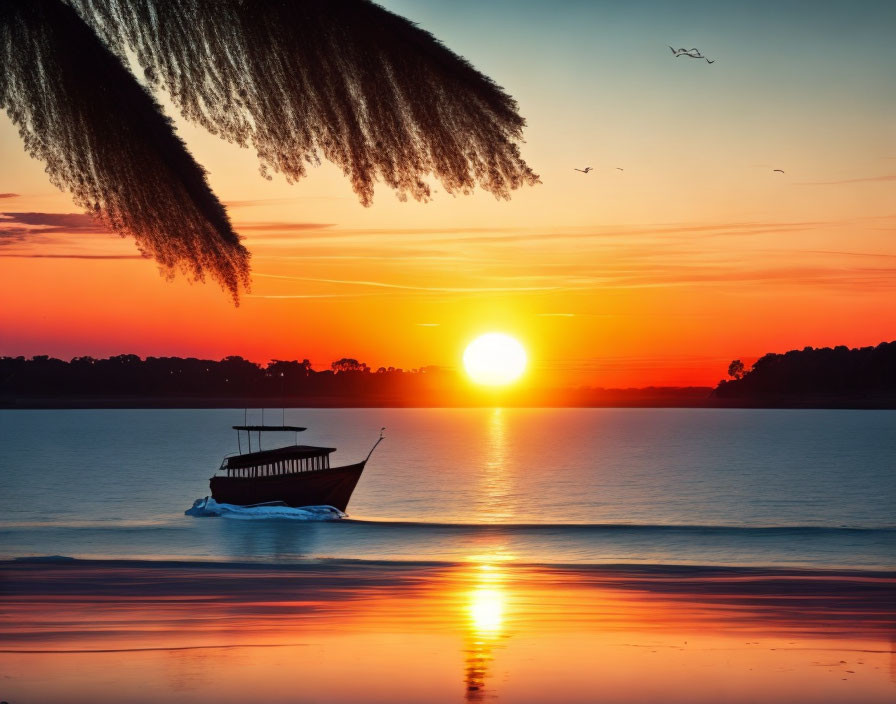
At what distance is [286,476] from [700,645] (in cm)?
4150

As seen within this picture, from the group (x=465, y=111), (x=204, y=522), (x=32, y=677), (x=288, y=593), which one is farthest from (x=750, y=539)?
(x=465, y=111)

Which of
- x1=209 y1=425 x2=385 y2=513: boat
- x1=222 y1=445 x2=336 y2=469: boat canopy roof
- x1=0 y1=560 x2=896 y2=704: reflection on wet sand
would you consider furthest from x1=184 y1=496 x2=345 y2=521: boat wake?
x1=0 y1=560 x2=896 y2=704: reflection on wet sand

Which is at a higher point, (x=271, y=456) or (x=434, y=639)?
(x=271, y=456)

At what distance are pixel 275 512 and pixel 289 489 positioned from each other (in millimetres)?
1851

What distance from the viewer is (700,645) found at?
1077cm

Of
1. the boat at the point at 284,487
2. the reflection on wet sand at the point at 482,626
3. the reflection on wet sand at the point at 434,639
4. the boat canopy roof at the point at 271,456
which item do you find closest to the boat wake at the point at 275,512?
the boat at the point at 284,487

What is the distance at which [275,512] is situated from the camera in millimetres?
48938

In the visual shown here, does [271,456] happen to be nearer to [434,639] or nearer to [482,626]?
[482,626]

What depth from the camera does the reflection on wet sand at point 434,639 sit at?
7.93m

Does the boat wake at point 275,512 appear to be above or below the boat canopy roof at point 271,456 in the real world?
below

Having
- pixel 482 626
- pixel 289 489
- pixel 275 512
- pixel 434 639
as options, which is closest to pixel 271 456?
pixel 289 489

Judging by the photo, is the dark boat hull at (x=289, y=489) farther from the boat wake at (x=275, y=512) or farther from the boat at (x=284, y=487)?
the boat wake at (x=275, y=512)

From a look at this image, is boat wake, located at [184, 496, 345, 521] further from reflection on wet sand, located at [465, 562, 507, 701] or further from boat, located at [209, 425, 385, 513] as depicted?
reflection on wet sand, located at [465, 562, 507, 701]

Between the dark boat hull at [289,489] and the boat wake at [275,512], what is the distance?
298mm
